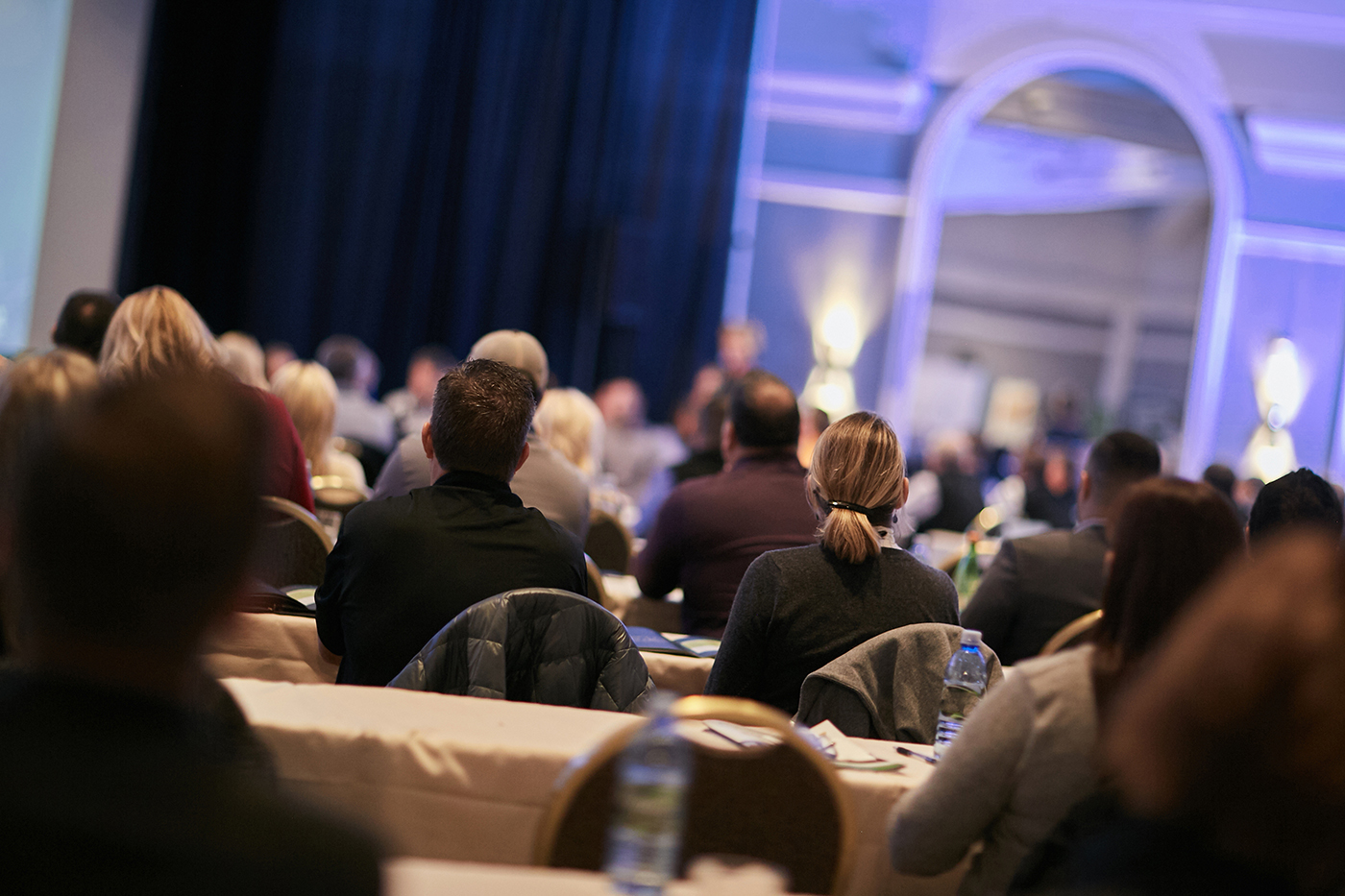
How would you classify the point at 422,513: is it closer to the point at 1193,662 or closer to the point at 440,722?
the point at 440,722

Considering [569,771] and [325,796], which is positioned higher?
[569,771]

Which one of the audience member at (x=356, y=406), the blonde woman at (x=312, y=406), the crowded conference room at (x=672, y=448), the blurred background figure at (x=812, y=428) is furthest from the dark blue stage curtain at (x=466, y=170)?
the blonde woman at (x=312, y=406)

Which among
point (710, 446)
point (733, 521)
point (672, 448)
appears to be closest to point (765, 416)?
point (733, 521)

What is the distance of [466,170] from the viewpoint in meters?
8.82

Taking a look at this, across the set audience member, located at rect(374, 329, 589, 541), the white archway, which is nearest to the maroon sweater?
audience member, located at rect(374, 329, 589, 541)

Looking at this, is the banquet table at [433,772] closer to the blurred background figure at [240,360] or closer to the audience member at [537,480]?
the blurred background figure at [240,360]

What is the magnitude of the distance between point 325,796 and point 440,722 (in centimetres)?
18

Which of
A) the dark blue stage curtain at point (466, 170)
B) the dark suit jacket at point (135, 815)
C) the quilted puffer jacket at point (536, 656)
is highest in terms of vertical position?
the dark blue stage curtain at point (466, 170)

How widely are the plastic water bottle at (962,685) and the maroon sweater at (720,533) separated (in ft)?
3.51

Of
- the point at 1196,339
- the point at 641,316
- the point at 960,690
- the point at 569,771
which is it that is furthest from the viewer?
the point at 1196,339

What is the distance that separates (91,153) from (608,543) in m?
5.04

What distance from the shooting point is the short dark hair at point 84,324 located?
3.74 meters

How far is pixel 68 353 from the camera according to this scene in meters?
1.96

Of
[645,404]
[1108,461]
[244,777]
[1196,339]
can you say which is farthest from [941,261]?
[244,777]
